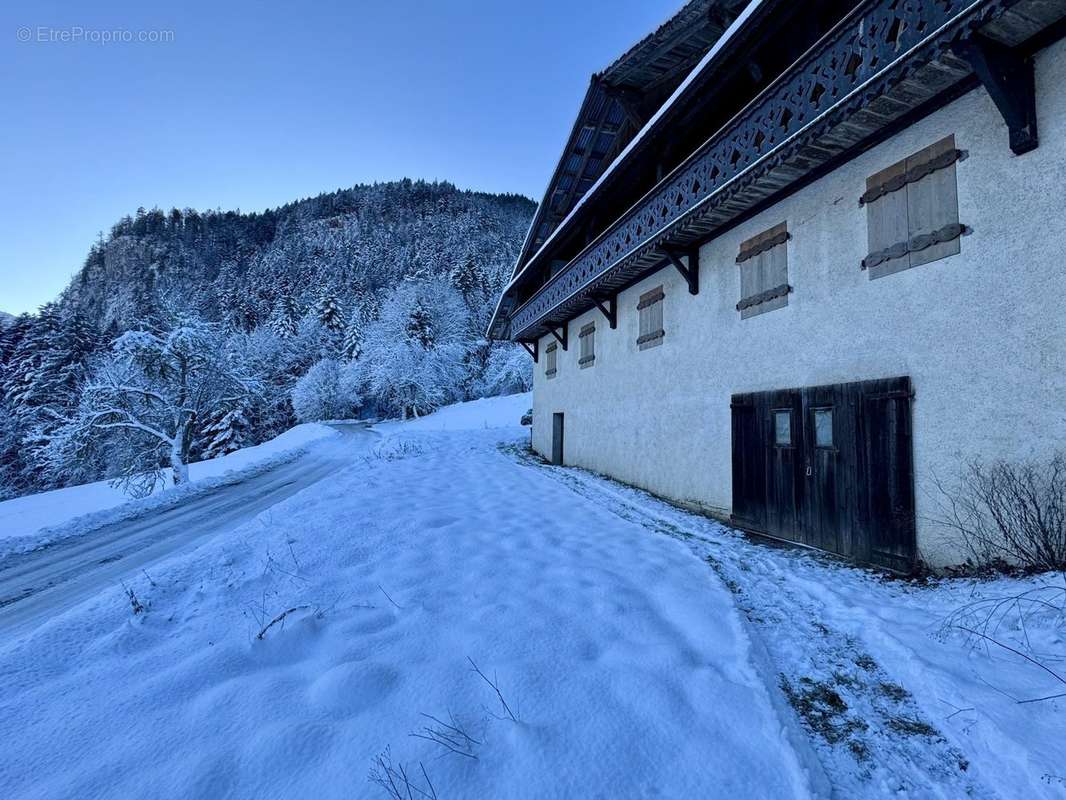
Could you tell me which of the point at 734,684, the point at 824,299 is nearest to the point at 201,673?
the point at 734,684

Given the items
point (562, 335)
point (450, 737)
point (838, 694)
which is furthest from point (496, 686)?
point (562, 335)

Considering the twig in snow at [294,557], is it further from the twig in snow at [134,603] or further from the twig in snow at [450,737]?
the twig in snow at [450,737]

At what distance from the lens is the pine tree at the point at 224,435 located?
37969 mm

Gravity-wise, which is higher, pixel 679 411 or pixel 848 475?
pixel 679 411

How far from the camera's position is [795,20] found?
22.9 ft

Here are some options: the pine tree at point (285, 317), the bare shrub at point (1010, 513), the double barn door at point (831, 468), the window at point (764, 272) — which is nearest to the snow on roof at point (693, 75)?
the window at point (764, 272)

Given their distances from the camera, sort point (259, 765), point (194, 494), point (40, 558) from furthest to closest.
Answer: point (194, 494) < point (40, 558) < point (259, 765)

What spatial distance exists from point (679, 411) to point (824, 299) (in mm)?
3646

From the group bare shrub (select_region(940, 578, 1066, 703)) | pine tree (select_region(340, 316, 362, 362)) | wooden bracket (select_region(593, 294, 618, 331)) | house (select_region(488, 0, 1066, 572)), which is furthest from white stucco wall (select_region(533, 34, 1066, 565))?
pine tree (select_region(340, 316, 362, 362))

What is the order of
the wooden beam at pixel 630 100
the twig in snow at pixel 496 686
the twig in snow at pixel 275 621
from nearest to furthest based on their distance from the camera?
the twig in snow at pixel 496 686
the twig in snow at pixel 275 621
the wooden beam at pixel 630 100

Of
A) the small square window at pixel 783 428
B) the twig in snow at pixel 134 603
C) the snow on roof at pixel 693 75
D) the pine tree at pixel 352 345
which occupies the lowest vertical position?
the twig in snow at pixel 134 603

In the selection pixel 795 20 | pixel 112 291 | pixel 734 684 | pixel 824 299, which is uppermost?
pixel 112 291

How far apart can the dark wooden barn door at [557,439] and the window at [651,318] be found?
6117 millimetres

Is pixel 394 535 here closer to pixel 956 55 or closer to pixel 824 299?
pixel 824 299
